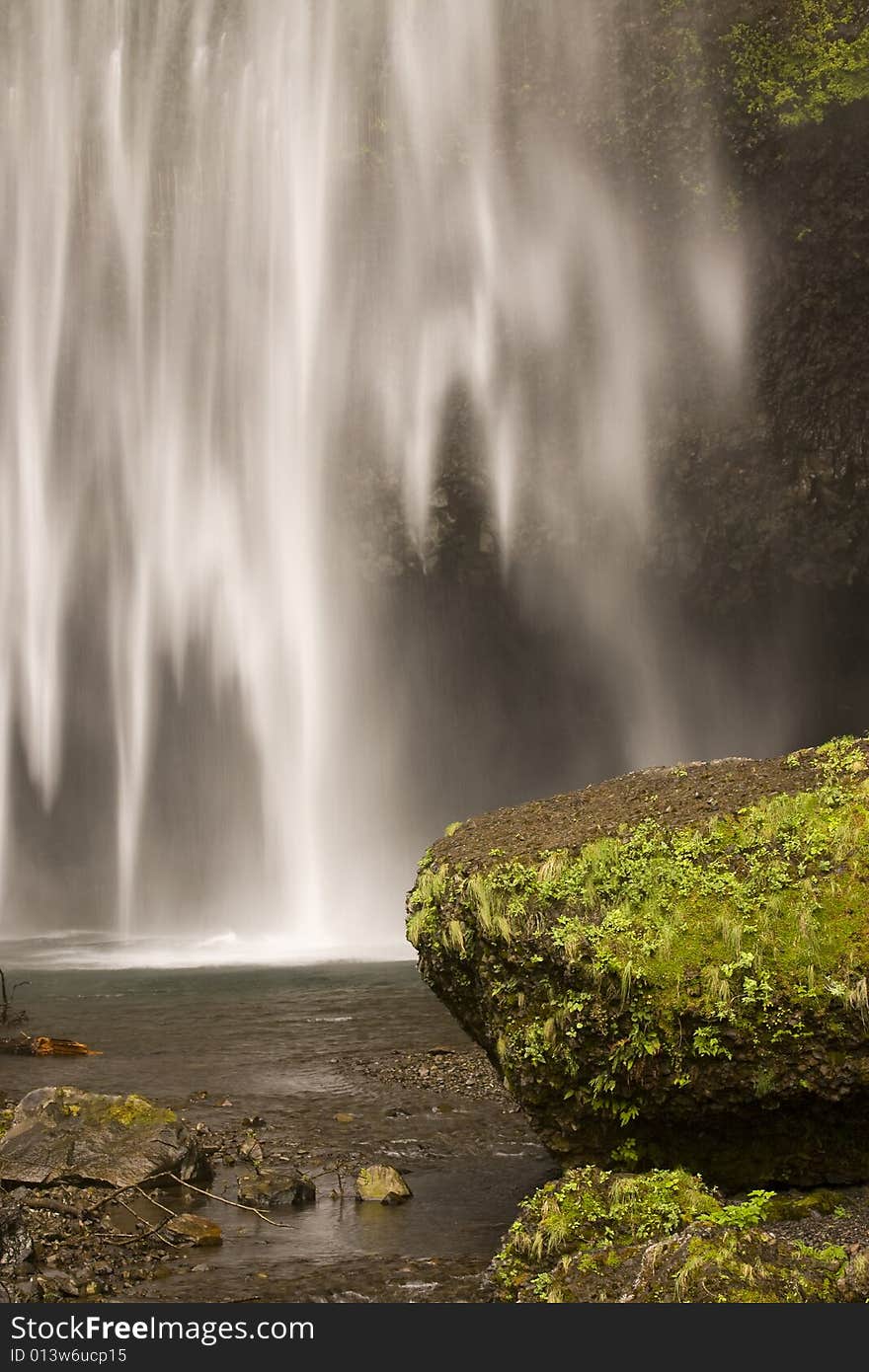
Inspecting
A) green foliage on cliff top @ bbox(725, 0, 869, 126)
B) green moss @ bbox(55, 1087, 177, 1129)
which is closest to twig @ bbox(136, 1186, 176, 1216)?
green moss @ bbox(55, 1087, 177, 1129)

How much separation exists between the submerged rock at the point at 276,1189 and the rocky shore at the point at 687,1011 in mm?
1377

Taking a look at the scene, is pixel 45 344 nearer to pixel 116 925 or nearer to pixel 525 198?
pixel 525 198

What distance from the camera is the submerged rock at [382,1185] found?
6648 mm

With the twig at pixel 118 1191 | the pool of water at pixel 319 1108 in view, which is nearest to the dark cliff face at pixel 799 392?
the pool of water at pixel 319 1108

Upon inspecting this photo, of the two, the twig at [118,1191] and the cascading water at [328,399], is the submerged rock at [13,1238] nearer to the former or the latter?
the twig at [118,1191]

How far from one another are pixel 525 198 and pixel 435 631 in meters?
11.1

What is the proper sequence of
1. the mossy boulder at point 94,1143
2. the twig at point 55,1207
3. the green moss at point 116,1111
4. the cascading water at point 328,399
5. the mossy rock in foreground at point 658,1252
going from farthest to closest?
the cascading water at point 328,399 → the green moss at point 116,1111 → the mossy boulder at point 94,1143 → the twig at point 55,1207 → the mossy rock in foreground at point 658,1252

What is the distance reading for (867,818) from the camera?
19.0ft

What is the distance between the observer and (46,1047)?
1116 cm

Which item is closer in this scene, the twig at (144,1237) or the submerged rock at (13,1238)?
the submerged rock at (13,1238)

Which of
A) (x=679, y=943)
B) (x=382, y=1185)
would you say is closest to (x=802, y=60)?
(x=679, y=943)

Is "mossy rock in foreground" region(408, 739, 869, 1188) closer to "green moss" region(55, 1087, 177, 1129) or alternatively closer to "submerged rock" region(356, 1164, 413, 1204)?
"submerged rock" region(356, 1164, 413, 1204)

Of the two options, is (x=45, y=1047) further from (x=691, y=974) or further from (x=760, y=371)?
(x=760, y=371)

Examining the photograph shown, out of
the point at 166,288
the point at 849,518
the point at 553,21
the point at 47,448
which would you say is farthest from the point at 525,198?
the point at 47,448
